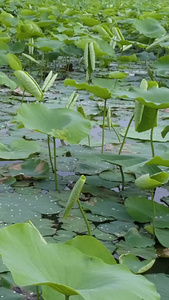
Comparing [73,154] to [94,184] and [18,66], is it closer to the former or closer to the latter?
[94,184]

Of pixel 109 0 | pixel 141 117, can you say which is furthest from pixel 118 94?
pixel 109 0

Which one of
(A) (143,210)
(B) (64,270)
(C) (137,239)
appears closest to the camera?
(B) (64,270)

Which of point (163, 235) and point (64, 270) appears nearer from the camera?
point (64, 270)

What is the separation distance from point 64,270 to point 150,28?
10.8ft

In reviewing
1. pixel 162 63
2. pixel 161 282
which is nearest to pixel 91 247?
pixel 161 282

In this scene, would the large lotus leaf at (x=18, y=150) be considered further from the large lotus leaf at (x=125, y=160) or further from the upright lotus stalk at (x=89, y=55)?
the upright lotus stalk at (x=89, y=55)

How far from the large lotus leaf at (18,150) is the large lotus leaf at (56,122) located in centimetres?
15

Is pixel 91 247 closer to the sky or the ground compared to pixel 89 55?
closer to the sky

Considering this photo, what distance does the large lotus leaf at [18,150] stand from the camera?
1772 mm

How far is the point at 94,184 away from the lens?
1.80m

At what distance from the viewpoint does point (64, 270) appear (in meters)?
0.91

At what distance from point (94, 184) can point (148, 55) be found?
106 inches

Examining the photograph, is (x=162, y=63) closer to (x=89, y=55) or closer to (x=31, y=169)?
(x=89, y=55)

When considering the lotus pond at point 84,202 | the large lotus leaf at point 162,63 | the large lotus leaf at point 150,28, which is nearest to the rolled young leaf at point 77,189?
the lotus pond at point 84,202
